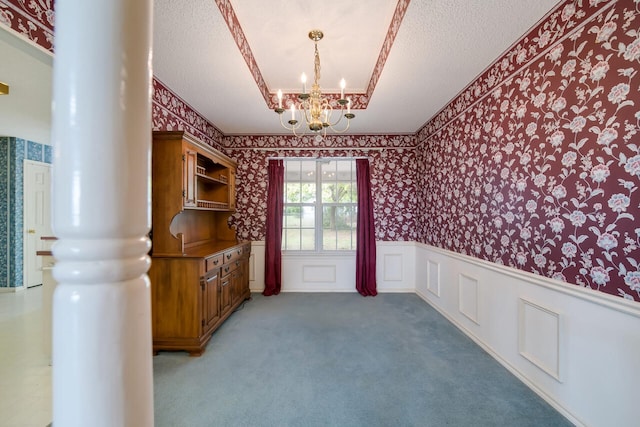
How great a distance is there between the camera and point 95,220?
15.8 inches

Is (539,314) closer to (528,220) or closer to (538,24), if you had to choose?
(528,220)

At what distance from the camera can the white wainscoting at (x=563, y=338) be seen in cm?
142

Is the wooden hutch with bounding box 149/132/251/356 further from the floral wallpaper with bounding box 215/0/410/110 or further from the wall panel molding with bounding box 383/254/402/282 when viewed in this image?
the wall panel molding with bounding box 383/254/402/282

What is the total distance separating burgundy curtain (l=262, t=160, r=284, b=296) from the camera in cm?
427

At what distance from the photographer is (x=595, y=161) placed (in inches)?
60.7

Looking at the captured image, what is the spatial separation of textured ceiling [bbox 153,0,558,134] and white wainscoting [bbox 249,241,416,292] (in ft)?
7.20

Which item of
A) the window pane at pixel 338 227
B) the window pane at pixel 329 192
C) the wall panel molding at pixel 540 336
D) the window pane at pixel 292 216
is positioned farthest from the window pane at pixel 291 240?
the wall panel molding at pixel 540 336

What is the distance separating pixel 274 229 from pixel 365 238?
1.45m

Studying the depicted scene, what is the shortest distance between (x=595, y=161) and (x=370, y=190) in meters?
2.92

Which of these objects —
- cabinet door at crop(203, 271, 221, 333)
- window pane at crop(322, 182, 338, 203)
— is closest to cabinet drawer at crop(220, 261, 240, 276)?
cabinet door at crop(203, 271, 221, 333)

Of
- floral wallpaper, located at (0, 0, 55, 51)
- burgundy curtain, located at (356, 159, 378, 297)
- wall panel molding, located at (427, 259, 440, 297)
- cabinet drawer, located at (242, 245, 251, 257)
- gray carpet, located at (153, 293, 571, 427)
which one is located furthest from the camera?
burgundy curtain, located at (356, 159, 378, 297)

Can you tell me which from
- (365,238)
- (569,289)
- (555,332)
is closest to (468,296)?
(555,332)

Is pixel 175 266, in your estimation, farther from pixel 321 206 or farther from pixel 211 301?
pixel 321 206

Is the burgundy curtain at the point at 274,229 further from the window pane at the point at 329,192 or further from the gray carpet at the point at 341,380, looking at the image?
the gray carpet at the point at 341,380
